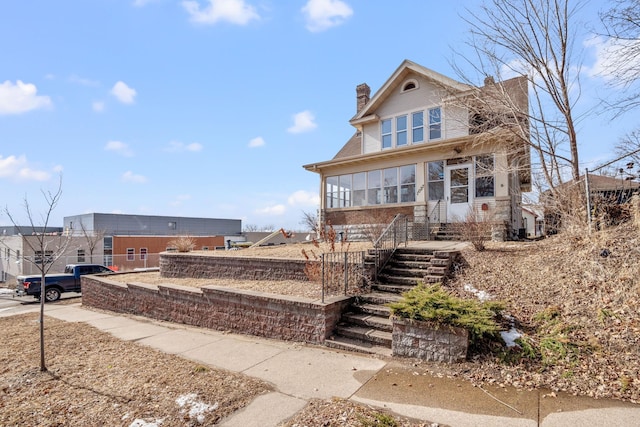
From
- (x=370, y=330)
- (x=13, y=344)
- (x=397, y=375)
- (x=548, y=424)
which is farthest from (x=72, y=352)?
(x=548, y=424)

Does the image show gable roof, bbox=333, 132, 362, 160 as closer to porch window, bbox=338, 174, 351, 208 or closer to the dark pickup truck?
porch window, bbox=338, 174, 351, 208

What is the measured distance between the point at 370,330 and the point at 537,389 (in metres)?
2.51

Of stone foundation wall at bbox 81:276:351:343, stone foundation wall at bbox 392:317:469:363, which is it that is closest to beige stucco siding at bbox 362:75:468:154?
stone foundation wall at bbox 81:276:351:343

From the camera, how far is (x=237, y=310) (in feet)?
23.2

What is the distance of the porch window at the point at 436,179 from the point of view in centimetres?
1359

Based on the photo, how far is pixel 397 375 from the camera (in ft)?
14.4

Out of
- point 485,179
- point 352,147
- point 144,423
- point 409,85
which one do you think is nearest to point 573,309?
point 144,423

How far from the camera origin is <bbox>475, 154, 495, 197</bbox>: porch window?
12359 mm

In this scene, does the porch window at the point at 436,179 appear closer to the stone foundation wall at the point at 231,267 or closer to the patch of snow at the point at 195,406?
the stone foundation wall at the point at 231,267

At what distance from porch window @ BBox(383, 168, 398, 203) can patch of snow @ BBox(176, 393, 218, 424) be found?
12.2 m

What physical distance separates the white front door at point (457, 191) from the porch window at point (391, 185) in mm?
2242

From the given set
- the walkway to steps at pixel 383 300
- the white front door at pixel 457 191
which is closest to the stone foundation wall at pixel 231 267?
the walkway to steps at pixel 383 300

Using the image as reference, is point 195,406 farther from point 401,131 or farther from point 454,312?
point 401,131

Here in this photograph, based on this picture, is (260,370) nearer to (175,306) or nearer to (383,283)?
(383,283)
